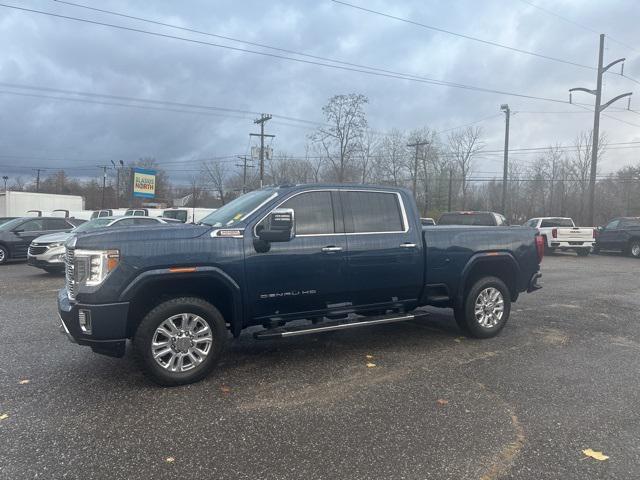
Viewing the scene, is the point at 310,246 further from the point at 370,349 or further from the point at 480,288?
the point at 480,288

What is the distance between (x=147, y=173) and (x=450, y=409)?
55.6 m

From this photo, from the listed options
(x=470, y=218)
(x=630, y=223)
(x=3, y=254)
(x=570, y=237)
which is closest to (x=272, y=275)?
(x=470, y=218)

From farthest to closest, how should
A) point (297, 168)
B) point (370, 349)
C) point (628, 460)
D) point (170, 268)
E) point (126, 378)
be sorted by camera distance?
point (297, 168) → point (370, 349) → point (126, 378) → point (170, 268) → point (628, 460)

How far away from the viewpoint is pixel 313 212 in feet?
17.1

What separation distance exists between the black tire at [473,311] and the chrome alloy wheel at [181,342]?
3369 millimetres

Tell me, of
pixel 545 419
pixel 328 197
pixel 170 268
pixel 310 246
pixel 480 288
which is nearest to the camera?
pixel 545 419

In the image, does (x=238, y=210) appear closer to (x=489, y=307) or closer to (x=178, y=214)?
(x=489, y=307)

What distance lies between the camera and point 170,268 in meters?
4.38

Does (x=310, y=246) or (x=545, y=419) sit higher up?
(x=310, y=246)

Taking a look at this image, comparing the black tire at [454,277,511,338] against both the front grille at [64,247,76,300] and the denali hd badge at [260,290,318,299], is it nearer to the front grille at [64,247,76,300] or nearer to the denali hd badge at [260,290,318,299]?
the denali hd badge at [260,290,318,299]

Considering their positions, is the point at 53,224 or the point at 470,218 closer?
the point at 53,224

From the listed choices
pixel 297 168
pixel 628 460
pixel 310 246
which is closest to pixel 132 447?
pixel 310 246

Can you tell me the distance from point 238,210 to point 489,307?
360 cm

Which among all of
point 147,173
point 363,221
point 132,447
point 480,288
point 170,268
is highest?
point 147,173
